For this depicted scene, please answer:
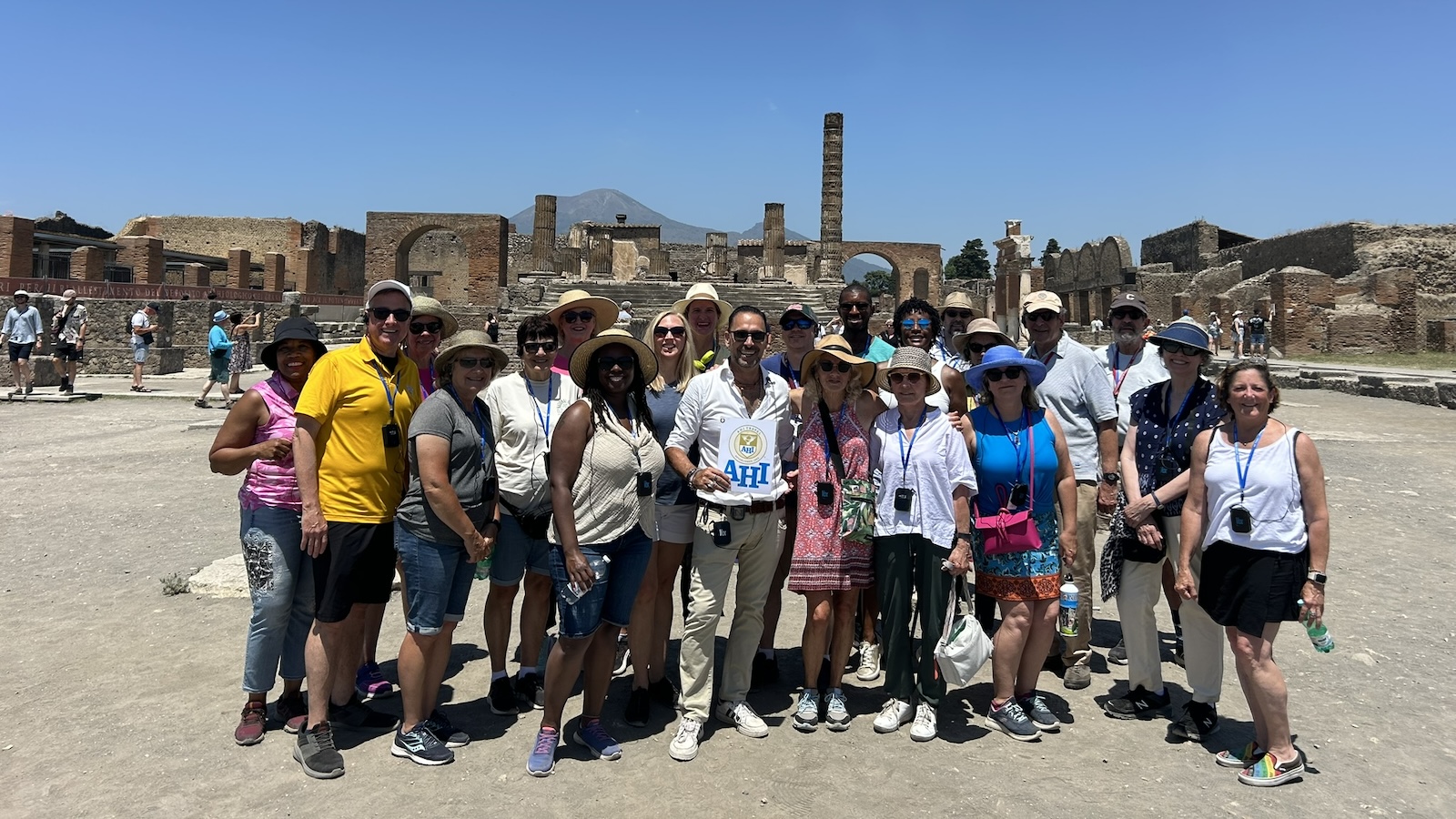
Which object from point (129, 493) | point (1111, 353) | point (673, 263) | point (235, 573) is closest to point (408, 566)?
point (235, 573)

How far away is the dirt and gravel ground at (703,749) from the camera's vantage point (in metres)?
3.15

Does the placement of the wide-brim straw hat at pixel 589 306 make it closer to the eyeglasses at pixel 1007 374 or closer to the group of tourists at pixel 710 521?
the group of tourists at pixel 710 521

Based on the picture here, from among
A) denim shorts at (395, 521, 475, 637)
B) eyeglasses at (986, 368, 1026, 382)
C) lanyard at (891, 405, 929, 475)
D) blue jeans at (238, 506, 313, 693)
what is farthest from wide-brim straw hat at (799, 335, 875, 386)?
blue jeans at (238, 506, 313, 693)

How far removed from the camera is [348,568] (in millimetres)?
3414

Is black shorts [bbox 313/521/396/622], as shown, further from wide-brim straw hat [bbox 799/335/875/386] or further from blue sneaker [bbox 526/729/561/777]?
wide-brim straw hat [bbox 799/335/875/386]

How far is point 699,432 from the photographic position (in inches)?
150

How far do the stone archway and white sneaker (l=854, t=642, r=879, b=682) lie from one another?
2939 centimetres

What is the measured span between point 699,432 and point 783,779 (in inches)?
57.0

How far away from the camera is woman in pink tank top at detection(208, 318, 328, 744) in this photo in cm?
351

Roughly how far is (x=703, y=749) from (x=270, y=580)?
1.90m

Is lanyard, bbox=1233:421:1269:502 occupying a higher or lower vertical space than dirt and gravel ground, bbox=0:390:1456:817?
higher

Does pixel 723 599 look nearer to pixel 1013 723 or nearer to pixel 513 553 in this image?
pixel 513 553

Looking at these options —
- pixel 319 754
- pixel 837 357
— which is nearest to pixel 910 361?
pixel 837 357

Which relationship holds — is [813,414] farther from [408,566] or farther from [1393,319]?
[1393,319]
